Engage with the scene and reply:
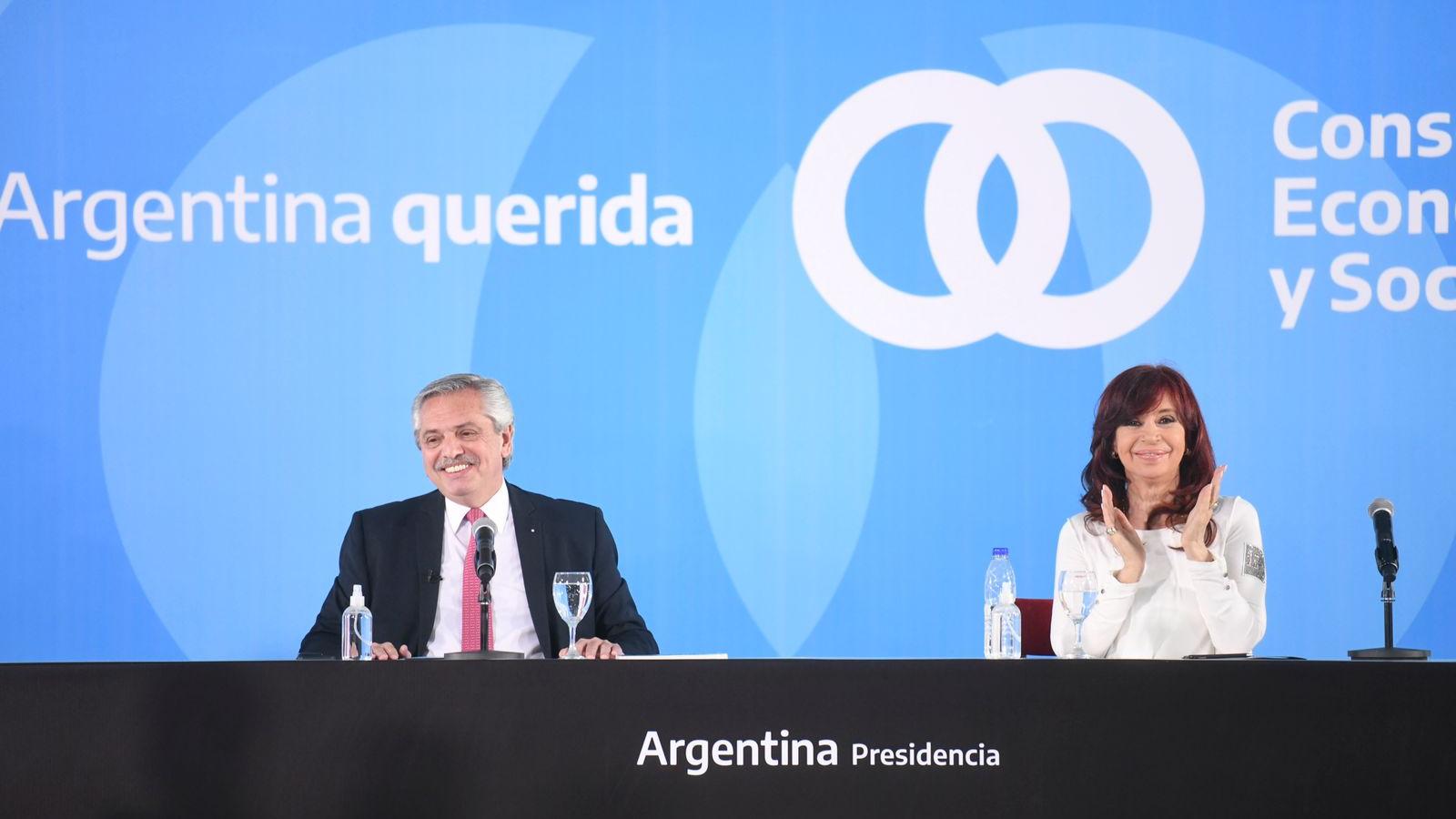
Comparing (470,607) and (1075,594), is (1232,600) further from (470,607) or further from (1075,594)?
(470,607)

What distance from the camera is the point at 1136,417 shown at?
3.84m

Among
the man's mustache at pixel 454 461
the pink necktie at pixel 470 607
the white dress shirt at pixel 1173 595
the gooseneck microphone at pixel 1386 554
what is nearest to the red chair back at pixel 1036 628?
the white dress shirt at pixel 1173 595

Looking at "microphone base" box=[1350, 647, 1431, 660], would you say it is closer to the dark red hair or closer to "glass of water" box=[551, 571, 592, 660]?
the dark red hair

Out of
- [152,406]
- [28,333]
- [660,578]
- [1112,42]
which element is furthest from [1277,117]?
[28,333]

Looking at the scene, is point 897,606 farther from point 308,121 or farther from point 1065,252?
point 308,121

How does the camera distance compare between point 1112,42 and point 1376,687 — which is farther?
point 1112,42

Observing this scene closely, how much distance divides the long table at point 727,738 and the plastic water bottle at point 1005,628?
688 millimetres

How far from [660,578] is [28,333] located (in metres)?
2.34

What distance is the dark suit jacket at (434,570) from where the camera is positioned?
3844 mm

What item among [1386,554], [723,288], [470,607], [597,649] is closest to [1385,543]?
[1386,554]

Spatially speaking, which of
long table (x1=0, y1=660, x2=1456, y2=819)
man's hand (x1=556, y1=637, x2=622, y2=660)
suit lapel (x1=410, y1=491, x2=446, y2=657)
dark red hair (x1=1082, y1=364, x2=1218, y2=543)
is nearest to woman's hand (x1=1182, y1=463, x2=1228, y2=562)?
dark red hair (x1=1082, y1=364, x2=1218, y2=543)

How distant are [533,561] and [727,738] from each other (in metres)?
1.45

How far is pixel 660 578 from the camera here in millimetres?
5082

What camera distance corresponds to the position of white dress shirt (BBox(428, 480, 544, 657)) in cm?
388
